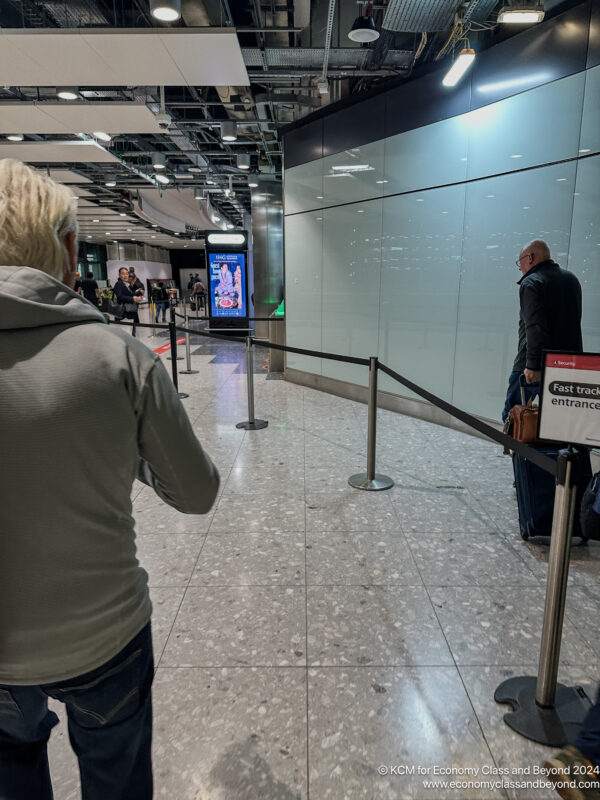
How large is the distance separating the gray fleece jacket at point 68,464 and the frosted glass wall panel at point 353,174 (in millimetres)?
6253

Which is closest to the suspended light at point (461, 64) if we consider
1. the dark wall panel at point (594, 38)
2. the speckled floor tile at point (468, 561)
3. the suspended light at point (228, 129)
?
the dark wall panel at point (594, 38)

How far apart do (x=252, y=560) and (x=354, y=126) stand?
237 inches

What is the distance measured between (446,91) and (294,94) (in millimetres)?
3468

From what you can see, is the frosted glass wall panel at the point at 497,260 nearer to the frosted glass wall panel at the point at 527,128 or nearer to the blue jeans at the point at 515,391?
the frosted glass wall panel at the point at 527,128

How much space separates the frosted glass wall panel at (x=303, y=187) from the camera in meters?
7.46

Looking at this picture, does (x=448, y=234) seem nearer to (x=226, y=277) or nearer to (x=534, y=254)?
(x=534, y=254)

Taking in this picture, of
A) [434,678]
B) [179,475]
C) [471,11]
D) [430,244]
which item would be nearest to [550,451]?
[434,678]

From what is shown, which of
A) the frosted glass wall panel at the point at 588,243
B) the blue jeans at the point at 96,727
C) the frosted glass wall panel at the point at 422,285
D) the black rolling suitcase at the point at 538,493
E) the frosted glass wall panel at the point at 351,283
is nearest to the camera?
the blue jeans at the point at 96,727

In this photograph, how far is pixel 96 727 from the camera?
1.02 m

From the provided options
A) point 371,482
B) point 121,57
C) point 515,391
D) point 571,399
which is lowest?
point 371,482

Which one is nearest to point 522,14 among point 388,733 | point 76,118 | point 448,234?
point 448,234

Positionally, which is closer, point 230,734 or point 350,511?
point 230,734

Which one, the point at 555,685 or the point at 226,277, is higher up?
the point at 226,277

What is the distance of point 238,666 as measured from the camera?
2178mm
